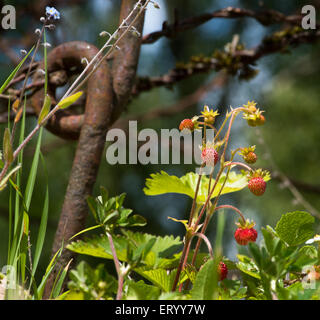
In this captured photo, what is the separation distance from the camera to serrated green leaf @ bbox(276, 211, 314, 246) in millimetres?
302

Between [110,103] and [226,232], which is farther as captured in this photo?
[226,232]

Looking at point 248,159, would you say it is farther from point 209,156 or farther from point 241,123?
point 241,123

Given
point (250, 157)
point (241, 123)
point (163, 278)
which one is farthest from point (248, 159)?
point (241, 123)

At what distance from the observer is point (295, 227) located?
12.2 inches

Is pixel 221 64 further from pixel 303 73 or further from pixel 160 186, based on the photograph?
pixel 303 73

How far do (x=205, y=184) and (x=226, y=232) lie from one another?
3049 mm

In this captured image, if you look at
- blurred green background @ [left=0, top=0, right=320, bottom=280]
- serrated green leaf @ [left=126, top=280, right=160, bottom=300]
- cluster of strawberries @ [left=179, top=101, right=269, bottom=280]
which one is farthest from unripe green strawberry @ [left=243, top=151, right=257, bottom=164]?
blurred green background @ [left=0, top=0, right=320, bottom=280]

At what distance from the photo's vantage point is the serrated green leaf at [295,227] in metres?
0.30

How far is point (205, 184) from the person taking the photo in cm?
38

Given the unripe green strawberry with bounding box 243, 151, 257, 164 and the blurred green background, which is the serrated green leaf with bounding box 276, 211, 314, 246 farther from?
the blurred green background

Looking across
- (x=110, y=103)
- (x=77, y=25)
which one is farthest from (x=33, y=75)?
(x=77, y=25)

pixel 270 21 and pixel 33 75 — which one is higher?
pixel 270 21

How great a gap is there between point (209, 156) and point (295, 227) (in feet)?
0.28

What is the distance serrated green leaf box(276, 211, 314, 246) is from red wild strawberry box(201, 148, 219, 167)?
7 cm
